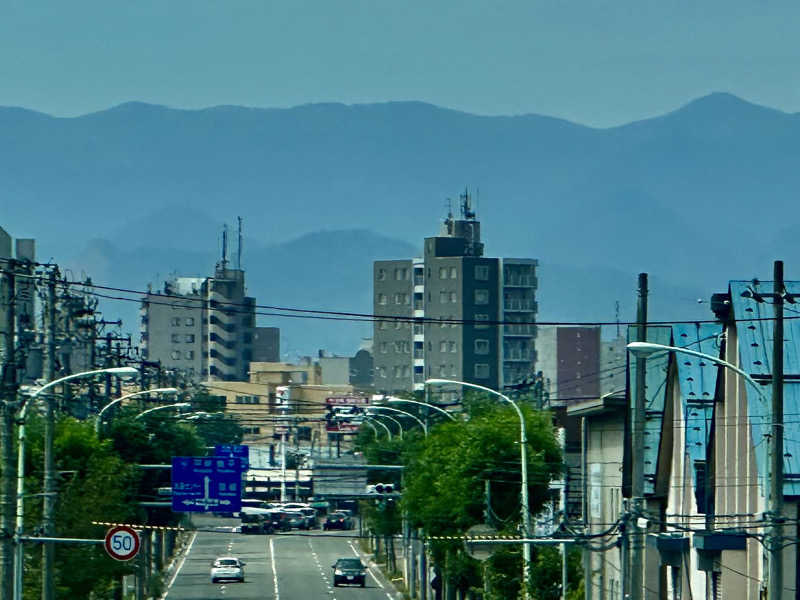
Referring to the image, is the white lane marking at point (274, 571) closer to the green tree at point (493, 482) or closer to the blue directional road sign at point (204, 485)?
the blue directional road sign at point (204, 485)

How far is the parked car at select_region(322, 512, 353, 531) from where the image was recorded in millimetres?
182375

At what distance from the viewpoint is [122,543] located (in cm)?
5431

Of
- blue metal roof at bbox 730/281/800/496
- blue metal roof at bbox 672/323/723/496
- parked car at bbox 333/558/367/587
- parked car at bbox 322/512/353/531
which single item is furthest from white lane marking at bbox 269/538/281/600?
blue metal roof at bbox 730/281/800/496

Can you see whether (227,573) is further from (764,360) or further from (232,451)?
(764,360)

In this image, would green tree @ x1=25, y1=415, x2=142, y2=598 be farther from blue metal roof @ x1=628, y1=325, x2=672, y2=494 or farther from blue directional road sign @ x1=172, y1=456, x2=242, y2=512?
blue metal roof @ x1=628, y1=325, x2=672, y2=494

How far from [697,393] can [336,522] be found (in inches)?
4928

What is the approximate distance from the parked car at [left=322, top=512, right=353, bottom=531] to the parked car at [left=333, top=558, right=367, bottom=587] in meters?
63.5

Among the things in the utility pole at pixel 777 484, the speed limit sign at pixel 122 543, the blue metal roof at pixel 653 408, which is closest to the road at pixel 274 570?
the blue metal roof at pixel 653 408

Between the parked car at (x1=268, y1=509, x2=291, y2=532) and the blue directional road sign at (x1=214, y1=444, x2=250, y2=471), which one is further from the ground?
the blue directional road sign at (x1=214, y1=444, x2=250, y2=471)

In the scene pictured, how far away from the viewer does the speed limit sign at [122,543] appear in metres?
54.1

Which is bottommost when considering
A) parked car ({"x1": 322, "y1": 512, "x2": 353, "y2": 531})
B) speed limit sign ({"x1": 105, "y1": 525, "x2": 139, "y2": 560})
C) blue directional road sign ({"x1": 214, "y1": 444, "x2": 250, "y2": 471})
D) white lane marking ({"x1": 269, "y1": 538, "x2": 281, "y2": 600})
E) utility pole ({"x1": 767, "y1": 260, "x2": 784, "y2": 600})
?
white lane marking ({"x1": 269, "y1": 538, "x2": 281, "y2": 600})

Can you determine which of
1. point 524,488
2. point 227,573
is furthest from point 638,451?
point 227,573

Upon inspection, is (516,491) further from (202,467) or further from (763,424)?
(763,424)

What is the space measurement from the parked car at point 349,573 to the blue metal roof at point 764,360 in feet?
→ 217
